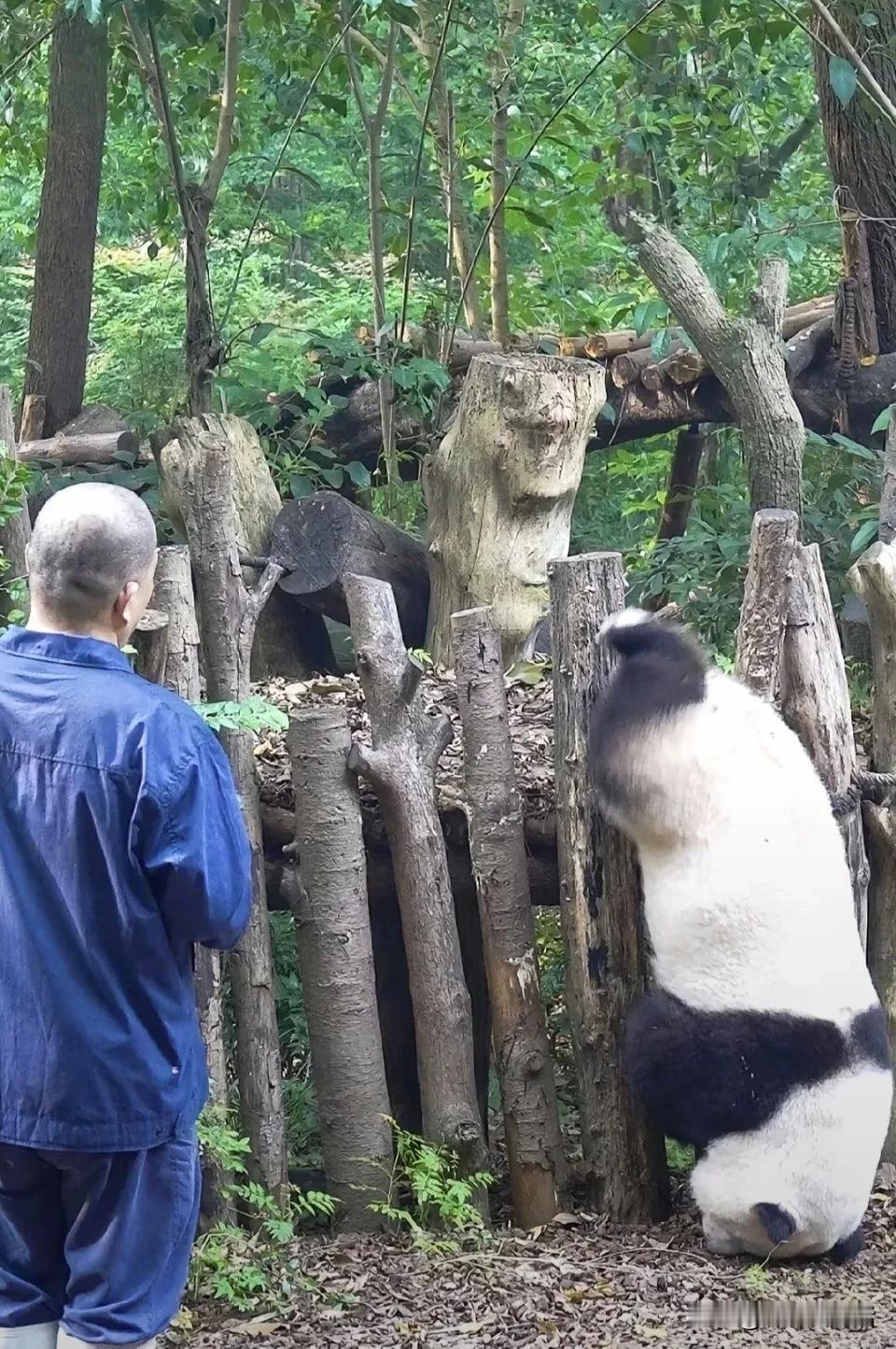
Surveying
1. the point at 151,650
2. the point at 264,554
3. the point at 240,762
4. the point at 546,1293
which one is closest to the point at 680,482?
the point at 264,554

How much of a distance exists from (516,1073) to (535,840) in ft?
2.38

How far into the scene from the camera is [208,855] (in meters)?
2.34

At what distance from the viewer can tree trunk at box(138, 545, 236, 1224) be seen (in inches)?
143

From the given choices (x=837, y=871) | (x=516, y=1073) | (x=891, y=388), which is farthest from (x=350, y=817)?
(x=891, y=388)

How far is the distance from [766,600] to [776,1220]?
168 cm

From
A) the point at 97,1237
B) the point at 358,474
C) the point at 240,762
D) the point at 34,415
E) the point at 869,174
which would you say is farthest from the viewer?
the point at 34,415

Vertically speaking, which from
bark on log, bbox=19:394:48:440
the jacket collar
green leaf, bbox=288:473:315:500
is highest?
bark on log, bbox=19:394:48:440

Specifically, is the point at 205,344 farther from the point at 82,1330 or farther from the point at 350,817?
the point at 82,1330

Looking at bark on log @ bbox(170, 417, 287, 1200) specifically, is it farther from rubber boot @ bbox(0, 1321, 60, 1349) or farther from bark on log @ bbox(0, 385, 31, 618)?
rubber boot @ bbox(0, 1321, 60, 1349)

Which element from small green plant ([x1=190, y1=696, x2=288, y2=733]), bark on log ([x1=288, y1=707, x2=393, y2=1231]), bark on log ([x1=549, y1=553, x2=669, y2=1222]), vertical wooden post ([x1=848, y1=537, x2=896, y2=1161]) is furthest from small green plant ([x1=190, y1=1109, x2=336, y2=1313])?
vertical wooden post ([x1=848, y1=537, x2=896, y2=1161])

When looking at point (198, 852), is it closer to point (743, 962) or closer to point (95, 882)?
point (95, 882)

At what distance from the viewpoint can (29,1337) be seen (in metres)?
2.54

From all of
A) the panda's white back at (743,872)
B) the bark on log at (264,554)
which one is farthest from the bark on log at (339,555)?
the panda's white back at (743,872)

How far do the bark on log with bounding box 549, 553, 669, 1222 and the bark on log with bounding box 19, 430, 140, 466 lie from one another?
380 centimetres
